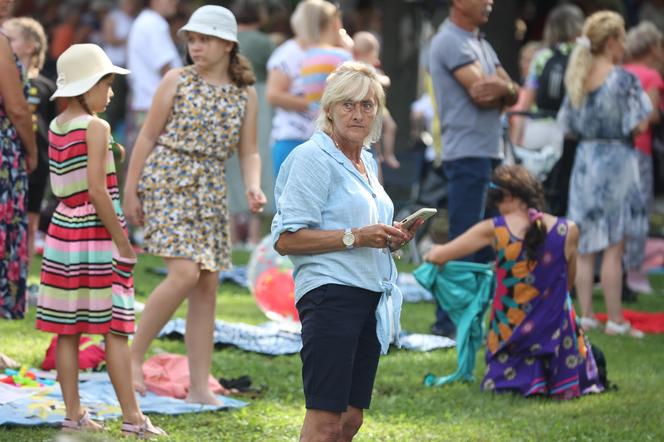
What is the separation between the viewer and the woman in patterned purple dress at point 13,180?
6.45m

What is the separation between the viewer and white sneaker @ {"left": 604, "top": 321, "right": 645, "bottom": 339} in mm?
8867

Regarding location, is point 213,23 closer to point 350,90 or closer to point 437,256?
point 437,256

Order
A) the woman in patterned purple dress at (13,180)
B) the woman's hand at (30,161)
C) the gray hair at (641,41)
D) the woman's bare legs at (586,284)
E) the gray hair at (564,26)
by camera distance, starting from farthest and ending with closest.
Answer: the gray hair at (564,26), the gray hair at (641,41), the woman's bare legs at (586,284), the woman's hand at (30,161), the woman in patterned purple dress at (13,180)

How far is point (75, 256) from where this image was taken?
5500mm

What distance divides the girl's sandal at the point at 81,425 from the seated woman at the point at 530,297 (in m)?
2.28

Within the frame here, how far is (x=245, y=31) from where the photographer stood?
38.0ft

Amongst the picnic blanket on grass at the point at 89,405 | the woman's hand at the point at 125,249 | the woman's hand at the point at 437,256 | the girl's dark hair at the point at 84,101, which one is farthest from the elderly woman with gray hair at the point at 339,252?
the woman's hand at the point at 437,256

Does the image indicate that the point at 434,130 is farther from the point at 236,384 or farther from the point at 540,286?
the point at 236,384

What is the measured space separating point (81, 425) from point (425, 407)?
A: 6.06 feet

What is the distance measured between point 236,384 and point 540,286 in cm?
171

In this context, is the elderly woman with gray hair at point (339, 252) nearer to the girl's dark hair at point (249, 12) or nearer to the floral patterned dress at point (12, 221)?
the floral patterned dress at point (12, 221)

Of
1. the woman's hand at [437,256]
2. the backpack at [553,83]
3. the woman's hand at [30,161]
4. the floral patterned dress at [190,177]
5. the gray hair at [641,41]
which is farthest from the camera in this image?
the backpack at [553,83]

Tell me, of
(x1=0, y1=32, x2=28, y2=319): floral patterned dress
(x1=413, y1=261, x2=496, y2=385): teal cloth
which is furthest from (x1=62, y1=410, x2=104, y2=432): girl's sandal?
(x1=413, y1=261, x2=496, y2=385): teal cloth

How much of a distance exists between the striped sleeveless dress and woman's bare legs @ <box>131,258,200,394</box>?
737 millimetres
